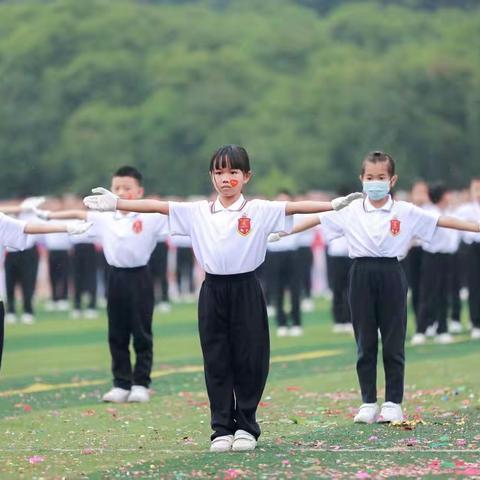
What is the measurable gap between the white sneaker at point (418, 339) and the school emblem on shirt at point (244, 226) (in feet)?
34.0

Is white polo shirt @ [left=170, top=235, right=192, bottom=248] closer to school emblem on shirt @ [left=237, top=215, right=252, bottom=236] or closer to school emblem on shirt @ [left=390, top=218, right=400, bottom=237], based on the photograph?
school emblem on shirt @ [left=390, top=218, right=400, bottom=237]

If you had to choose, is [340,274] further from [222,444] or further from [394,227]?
[222,444]

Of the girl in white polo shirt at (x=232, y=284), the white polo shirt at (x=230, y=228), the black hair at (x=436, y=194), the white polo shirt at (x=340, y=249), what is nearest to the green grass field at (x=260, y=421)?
the girl in white polo shirt at (x=232, y=284)

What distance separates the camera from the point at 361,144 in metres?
63.2

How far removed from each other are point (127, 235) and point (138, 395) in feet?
4.56

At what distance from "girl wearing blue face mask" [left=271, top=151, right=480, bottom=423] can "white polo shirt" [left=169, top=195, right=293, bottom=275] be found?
137 cm

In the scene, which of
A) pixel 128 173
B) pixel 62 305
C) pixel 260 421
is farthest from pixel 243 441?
pixel 62 305

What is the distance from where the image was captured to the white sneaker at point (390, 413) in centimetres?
1196

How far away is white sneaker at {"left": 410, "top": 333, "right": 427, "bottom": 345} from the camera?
2080 cm

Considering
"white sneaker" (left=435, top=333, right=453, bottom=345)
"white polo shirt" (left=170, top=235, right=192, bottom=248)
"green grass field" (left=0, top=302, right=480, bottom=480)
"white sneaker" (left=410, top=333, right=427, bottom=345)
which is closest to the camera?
"green grass field" (left=0, top=302, right=480, bottom=480)

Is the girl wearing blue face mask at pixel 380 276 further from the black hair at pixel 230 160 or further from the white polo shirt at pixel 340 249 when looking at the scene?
the white polo shirt at pixel 340 249

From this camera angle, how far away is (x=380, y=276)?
1216 cm

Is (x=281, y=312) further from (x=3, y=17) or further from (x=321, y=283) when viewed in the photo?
(x=3, y=17)

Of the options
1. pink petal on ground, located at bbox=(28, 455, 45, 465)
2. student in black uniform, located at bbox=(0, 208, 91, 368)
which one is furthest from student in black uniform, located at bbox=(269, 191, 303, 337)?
pink petal on ground, located at bbox=(28, 455, 45, 465)
